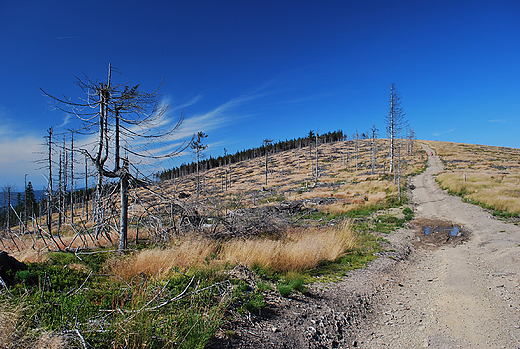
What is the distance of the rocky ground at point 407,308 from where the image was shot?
3611 mm

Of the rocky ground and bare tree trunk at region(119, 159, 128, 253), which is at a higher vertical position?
bare tree trunk at region(119, 159, 128, 253)

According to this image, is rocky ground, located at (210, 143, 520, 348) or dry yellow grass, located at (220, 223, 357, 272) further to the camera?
dry yellow grass, located at (220, 223, 357, 272)

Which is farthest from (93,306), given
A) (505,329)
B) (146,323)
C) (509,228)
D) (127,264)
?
(509,228)

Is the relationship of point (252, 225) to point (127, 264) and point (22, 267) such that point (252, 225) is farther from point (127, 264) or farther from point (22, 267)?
point (22, 267)

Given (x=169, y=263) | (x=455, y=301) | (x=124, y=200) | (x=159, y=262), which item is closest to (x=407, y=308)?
(x=455, y=301)

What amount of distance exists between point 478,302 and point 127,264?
759cm

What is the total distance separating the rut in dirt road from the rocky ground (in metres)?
0.02

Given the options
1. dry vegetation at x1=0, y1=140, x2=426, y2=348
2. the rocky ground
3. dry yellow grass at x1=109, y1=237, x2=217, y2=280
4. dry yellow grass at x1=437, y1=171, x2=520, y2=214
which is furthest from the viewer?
dry yellow grass at x1=437, y1=171, x2=520, y2=214

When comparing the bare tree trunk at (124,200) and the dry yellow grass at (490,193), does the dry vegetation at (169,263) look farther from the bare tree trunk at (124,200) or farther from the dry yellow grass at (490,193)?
the dry yellow grass at (490,193)

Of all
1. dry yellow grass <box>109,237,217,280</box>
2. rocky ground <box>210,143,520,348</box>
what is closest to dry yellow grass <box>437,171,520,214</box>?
rocky ground <box>210,143,520,348</box>

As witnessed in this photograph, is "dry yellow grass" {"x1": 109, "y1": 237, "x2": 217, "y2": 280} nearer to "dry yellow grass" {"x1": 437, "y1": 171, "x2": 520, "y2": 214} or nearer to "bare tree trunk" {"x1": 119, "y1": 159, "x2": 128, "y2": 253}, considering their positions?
"bare tree trunk" {"x1": 119, "y1": 159, "x2": 128, "y2": 253}

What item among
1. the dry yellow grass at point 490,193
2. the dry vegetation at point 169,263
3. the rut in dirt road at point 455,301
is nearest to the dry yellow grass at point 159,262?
the dry vegetation at point 169,263

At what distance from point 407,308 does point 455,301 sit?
3.77 feet

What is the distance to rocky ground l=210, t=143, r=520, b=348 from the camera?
361 cm
